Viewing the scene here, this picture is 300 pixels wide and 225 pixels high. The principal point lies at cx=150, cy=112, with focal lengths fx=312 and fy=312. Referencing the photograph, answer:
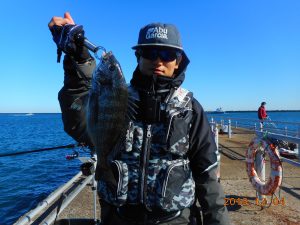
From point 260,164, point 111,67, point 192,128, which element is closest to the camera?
point 111,67

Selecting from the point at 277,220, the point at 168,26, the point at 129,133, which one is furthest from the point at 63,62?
the point at 277,220

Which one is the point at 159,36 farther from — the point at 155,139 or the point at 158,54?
the point at 155,139

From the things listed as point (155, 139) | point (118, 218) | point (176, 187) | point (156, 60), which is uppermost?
point (156, 60)

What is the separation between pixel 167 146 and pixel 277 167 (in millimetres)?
4494

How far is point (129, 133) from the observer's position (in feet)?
7.77

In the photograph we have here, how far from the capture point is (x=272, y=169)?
6.18m

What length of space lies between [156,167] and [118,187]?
315 millimetres

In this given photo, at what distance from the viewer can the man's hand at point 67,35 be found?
216cm

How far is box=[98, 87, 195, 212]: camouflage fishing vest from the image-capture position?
2297 millimetres

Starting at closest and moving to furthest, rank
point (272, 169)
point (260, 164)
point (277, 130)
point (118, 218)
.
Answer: point (118, 218)
point (272, 169)
point (260, 164)
point (277, 130)

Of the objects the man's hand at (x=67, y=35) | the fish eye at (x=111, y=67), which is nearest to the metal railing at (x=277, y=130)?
the fish eye at (x=111, y=67)

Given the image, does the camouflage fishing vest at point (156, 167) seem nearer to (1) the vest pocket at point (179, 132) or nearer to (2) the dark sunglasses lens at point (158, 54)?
(1) the vest pocket at point (179, 132)

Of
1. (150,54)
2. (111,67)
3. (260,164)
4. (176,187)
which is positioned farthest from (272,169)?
(111,67)

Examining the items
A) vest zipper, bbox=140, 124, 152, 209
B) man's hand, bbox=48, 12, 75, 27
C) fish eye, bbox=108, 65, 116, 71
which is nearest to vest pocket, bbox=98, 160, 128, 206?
vest zipper, bbox=140, 124, 152, 209
